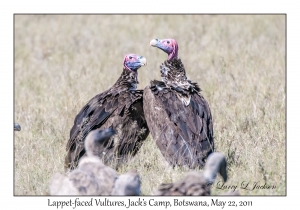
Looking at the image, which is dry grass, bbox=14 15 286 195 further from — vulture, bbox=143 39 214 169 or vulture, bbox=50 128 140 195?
vulture, bbox=50 128 140 195

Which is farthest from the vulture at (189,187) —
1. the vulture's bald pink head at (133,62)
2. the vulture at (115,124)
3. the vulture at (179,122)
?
the vulture's bald pink head at (133,62)

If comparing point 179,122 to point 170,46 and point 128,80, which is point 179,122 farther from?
point 170,46

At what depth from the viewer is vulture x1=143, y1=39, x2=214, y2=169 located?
7.70m

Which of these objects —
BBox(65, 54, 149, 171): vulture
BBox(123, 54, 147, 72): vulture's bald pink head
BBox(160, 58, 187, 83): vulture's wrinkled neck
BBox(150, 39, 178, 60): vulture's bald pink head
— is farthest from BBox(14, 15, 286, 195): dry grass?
BBox(150, 39, 178, 60): vulture's bald pink head

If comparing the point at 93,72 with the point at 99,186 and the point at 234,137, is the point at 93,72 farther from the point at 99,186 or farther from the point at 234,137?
the point at 99,186

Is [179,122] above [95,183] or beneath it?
above

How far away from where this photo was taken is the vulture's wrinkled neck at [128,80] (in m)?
8.79

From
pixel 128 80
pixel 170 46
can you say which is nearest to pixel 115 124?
pixel 128 80

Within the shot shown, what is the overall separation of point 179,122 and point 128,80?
3.88ft

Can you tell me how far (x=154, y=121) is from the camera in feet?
26.6

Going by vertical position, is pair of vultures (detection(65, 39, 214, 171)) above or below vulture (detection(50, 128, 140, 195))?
above

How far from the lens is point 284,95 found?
34.0 ft

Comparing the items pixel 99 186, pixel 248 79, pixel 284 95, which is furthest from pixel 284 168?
pixel 248 79
